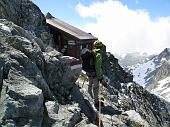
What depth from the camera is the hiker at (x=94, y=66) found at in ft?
75.1

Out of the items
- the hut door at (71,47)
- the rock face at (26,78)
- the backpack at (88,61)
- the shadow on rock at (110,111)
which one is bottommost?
the shadow on rock at (110,111)

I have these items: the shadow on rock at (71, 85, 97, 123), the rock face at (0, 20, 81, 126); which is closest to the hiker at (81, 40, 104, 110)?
→ the rock face at (0, 20, 81, 126)

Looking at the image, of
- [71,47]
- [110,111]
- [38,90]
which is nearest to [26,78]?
[38,90]

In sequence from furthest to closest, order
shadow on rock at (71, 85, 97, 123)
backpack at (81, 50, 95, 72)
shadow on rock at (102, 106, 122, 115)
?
shadow on rock at (102, 106, 122, 115) → backpack at (81, 50, 95, 72) → shadow on rock at (71, 85, 97, 123)

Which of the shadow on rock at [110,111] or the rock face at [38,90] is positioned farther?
the shadow on rock at [110,111]

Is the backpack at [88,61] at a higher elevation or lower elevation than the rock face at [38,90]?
higher

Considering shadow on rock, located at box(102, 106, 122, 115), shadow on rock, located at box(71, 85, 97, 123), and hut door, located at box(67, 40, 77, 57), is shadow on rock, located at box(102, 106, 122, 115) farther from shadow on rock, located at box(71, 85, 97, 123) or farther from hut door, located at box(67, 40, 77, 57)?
hut door, located at box(67, 40, 77, 57)

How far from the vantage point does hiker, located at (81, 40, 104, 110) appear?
22891mm

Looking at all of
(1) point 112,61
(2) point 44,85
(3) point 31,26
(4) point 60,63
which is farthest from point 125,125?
(1) point 112,61

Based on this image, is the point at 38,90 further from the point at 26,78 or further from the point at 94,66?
the point at 94,66

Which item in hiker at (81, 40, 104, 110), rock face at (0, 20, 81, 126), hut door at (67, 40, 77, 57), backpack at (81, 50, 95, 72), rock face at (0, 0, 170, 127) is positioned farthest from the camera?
hut door at (67, 40, 77, 57)

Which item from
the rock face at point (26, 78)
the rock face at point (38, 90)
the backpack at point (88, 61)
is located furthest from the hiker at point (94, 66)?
the rock face at point (26, 78)

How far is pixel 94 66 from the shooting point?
23.7 metres

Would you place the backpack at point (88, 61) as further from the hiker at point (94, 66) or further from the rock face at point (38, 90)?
the rock face at point (38, 90)
